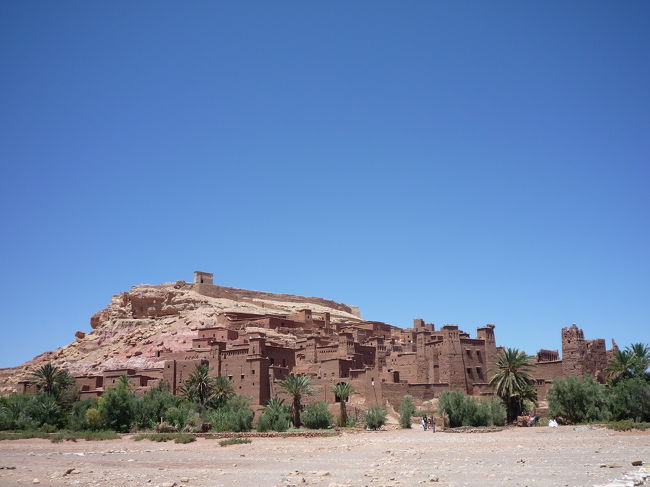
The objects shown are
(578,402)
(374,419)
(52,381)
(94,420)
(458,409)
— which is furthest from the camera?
(52,381)

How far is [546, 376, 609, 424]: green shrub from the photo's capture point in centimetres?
3447

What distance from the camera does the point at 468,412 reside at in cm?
3631

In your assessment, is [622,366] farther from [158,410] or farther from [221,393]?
[158,410]

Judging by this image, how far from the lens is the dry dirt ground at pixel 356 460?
18.9 meters

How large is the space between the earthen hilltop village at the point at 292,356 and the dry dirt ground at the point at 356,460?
1233cm

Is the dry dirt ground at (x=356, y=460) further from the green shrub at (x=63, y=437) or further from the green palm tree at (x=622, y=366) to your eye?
the green palm tree at (x=622, y=366)

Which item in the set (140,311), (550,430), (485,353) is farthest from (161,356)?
(550,430)

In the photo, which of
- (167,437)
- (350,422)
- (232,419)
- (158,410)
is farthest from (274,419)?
(158,410)

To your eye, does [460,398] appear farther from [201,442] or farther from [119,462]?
[119,462]

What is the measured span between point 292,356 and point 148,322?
34402 millimetres

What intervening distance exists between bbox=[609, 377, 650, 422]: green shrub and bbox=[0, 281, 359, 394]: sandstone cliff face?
131ft

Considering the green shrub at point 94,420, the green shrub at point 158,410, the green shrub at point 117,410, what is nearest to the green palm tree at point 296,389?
the green shrub at point 158,410

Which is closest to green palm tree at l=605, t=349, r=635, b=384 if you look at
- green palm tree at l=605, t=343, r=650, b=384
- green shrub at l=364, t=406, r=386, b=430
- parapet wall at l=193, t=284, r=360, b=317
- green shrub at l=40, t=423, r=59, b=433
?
green palm tree at l=605, t=343, r=650, b=384

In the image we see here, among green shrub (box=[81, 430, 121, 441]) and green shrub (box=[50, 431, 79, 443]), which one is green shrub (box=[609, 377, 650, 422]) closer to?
green shrub (box=[81, 430, 121, 441])
